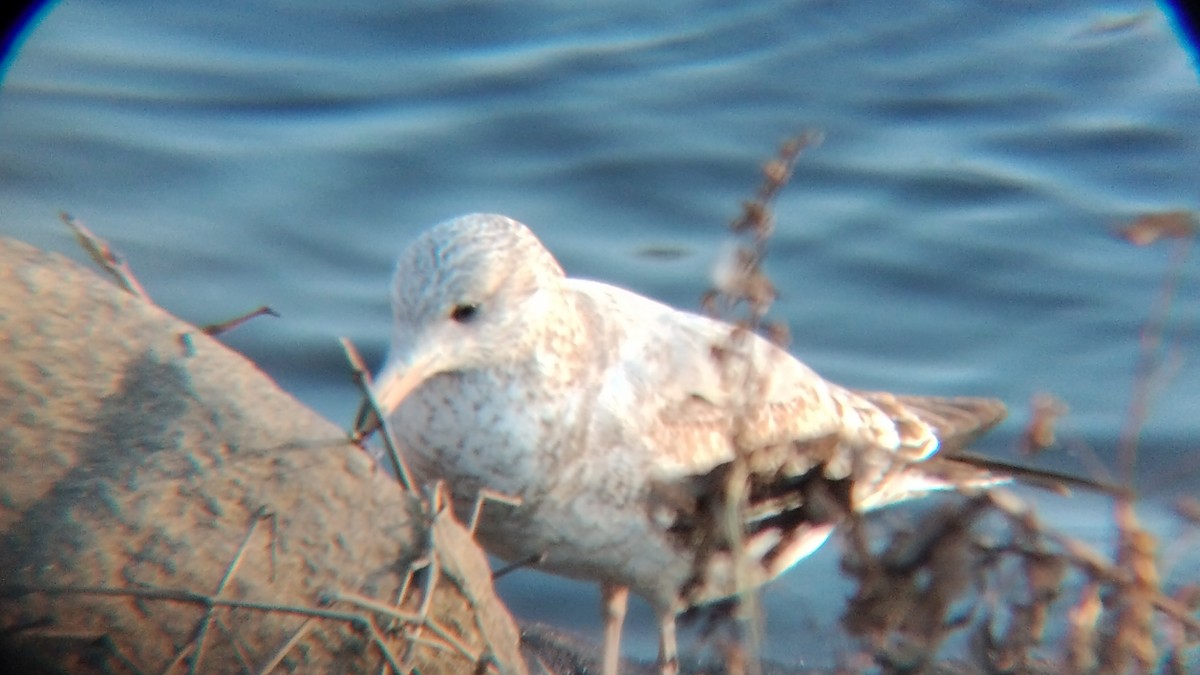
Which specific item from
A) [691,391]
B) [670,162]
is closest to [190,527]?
[691,391]

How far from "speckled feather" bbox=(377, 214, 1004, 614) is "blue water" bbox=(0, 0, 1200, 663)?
2.09m

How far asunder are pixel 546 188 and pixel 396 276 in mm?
4975

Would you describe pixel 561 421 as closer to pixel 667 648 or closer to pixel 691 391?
pixel 691 391

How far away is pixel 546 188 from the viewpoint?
341 inches

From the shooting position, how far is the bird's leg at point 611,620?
441cm

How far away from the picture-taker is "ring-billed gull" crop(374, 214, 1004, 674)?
365 centimetres

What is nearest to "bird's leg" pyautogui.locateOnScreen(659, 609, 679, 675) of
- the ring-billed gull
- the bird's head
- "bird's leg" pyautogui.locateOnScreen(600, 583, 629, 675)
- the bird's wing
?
the ring-billed gull

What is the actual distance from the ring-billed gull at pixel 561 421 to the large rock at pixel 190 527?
504mm

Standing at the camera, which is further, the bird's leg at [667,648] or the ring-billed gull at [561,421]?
the bird's leg at [667,648]

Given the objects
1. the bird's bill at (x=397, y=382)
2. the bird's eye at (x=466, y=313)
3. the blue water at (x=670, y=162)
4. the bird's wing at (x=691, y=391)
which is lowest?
the blue water at (x=670, y=162)

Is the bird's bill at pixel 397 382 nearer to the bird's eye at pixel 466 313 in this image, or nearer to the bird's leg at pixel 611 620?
the bird's eye at pixel 466 313

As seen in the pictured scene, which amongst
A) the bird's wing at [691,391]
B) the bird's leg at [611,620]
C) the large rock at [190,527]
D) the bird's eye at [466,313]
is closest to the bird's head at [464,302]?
the bird's eye at [466,313]

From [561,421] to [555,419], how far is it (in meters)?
0.02

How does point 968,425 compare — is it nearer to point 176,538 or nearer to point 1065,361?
point 1065,361
